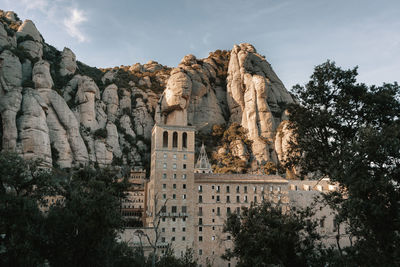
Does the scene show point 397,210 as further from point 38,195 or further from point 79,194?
point 38,195

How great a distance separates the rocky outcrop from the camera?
302 ft

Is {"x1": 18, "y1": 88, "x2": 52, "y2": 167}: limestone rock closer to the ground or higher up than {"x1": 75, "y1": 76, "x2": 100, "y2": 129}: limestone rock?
closer to the ground

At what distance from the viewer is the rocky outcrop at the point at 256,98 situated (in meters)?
92.0

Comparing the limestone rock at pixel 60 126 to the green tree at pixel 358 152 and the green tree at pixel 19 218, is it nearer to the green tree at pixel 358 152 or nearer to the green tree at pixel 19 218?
the green tree at pixel 19 218

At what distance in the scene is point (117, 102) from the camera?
3750 inches

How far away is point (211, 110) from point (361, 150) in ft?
283

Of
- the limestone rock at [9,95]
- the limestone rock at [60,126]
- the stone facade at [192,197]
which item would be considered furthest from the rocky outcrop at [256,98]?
the limestone rock at [9,95]

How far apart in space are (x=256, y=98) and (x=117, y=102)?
37945mm

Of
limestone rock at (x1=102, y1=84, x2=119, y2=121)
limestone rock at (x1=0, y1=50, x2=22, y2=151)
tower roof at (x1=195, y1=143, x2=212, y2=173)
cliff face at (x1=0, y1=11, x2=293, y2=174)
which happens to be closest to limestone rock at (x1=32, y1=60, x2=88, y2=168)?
cliff face at (x1=0, y1=11, x2=293, y2=174)

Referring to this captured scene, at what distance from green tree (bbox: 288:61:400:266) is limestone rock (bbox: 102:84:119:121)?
7063 cm

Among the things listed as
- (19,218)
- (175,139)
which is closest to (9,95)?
(175,139)

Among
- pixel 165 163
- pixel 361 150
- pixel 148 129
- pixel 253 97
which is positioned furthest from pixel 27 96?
pixel 361 150

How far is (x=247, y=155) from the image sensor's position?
291ft

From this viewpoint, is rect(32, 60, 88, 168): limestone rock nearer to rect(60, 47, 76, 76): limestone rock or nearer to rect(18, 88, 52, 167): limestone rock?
rect(18, 88, 52, 167): limestone rock
